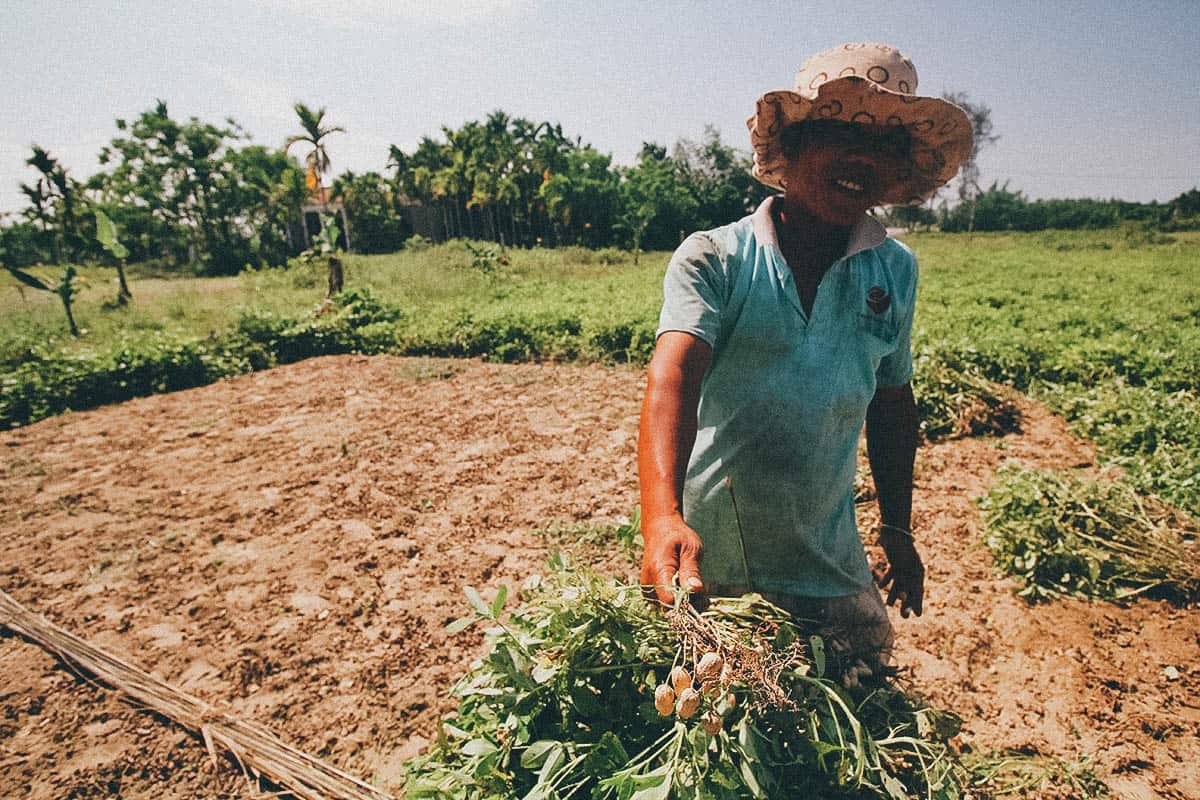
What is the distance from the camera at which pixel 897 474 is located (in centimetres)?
181

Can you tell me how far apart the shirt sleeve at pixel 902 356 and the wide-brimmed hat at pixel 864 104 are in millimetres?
311

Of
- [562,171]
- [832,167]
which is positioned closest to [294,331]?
[832,167]

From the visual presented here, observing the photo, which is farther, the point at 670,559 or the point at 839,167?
the point at 839,167

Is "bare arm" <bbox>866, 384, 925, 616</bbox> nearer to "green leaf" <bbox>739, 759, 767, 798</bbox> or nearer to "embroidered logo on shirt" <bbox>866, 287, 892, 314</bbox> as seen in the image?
"embroidered logo on shirt" <bbox>866, 287, 892, 314</bbox>

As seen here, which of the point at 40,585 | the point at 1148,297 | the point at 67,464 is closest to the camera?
the point at 40,585

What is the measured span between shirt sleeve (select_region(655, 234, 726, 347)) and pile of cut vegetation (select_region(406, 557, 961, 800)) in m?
0.57

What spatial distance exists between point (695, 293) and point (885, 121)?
0.67m

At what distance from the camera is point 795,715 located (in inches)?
43.9

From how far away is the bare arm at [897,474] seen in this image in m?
1.77

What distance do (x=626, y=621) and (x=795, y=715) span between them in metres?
0.35

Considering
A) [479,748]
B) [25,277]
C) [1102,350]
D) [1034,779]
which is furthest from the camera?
[25,277]

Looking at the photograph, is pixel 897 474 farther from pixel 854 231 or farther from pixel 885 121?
pixel 885 121

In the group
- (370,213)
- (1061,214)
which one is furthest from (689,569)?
(1061,214)

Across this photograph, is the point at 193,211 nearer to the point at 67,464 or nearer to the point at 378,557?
the point at 67,464
